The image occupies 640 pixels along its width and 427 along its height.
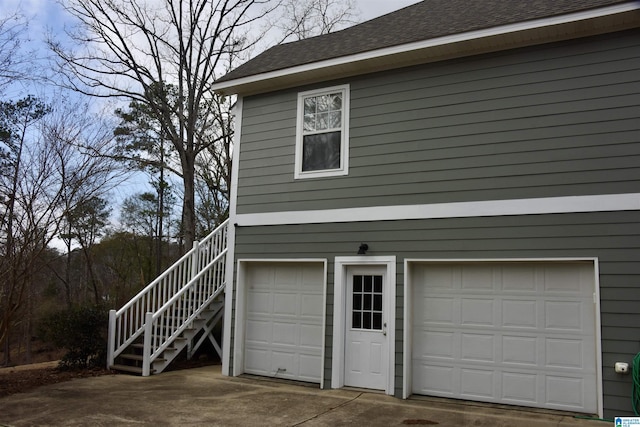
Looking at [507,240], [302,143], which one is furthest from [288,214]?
[507,240]

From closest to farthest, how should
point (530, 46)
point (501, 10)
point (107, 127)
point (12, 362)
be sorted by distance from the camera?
point (530, 46), point (501, 10), point (107, 127), point (12, 362)

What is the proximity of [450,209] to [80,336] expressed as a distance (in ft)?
21.2

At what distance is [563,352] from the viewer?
6266 millimetres

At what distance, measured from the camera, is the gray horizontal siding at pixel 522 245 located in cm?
586

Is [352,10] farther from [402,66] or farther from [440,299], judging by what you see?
[440,299]

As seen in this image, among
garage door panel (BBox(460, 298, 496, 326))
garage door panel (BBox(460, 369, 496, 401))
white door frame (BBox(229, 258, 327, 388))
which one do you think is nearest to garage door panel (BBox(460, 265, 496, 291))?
garage door panel (BBox(460, 298, 496, 326))

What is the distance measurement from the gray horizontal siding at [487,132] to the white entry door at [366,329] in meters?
1.12

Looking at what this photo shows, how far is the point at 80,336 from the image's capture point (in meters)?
8.77

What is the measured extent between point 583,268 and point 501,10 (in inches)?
148

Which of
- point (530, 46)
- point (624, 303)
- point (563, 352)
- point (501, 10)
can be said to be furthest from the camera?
point (501, 10)

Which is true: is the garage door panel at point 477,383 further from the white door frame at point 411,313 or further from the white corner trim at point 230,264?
the white corner trim at point 230,264

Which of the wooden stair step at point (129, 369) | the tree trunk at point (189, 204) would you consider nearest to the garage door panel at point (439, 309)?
the wooden stair step at point (129, 369)

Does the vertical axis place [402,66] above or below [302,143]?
above

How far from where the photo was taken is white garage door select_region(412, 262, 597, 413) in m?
6.22
